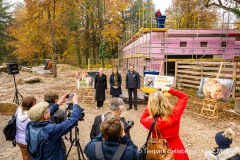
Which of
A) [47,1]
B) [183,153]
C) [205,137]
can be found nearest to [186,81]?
[205,137]

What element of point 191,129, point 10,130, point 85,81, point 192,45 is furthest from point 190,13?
point 10,130

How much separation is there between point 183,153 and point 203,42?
17.7 meters

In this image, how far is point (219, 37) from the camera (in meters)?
18.7

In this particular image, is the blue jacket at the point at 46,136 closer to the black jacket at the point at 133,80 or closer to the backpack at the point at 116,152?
the backpack at the point at 116,152

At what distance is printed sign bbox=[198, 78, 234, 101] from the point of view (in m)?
7.57

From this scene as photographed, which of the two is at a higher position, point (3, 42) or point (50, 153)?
point (3, 42)

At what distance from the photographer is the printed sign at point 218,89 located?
7.57m

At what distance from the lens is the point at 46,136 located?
8.21 feet

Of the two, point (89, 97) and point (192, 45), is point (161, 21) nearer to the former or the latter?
point (192, 45)

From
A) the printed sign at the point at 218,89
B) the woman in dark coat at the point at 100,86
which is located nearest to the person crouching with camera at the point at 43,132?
the woman in dark coat at the point at 100,86

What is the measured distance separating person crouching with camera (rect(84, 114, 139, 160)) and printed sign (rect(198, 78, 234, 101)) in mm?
6577

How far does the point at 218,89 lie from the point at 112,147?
6887mm

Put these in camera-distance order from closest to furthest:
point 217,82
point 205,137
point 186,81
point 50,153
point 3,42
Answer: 1. point 50,153
2. point 205,137
3. point 217,82
4. point 186,81
5. point 3,42

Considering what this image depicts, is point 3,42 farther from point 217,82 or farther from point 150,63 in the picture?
point 217,82
